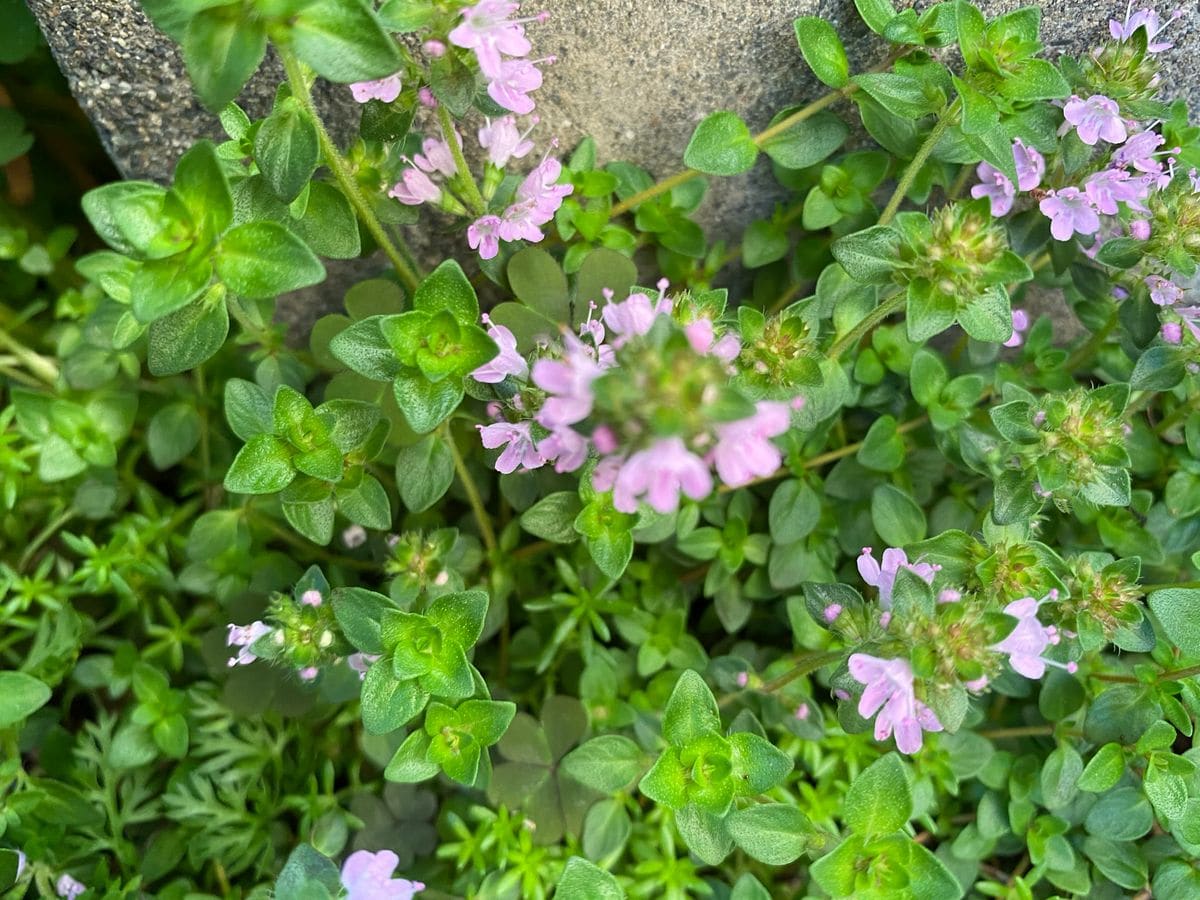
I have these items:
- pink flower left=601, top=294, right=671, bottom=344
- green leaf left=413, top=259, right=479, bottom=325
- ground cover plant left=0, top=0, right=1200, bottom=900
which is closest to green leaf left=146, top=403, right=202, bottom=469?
ground cover plant left=0, top=0, right=1200, bottom=900

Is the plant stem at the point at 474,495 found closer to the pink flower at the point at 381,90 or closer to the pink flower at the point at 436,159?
the pink flower at the point at 436,159

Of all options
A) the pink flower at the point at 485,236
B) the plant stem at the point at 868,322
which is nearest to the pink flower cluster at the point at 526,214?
the pink flower at the point at 485,236

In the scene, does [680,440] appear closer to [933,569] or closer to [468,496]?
[933,569]

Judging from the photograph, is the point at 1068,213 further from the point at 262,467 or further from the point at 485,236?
the point at 262,467

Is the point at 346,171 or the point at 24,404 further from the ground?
the point at 346,171

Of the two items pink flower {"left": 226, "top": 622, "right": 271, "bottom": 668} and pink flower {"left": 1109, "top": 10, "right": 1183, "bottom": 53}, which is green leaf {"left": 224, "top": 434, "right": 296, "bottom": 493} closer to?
pink flower {"left": 226, "top": 622, "right": 271, "bottom": 668}

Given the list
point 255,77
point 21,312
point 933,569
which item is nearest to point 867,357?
point 933,569

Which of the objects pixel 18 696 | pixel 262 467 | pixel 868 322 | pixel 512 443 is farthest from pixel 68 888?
pixel 868 322
